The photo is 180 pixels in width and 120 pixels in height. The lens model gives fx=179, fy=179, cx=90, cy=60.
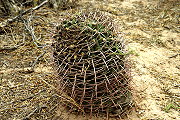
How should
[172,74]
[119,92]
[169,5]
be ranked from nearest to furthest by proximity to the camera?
[119,92], [172,74], [169,5]

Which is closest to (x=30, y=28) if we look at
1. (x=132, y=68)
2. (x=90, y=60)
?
(x=132, y=68)

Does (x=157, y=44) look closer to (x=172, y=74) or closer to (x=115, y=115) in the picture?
(x=172, y=74)

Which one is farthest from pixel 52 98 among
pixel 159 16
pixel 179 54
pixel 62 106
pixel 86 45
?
pixel 159 16

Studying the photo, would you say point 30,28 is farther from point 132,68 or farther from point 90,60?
point 90,60

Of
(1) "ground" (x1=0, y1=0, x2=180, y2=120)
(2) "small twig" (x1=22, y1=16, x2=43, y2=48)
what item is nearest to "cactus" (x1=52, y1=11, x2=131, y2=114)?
(1) "ground" (x1=0, y1=0, x2=180, y2=120)

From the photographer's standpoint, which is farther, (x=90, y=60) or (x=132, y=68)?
(x=132, y=68)

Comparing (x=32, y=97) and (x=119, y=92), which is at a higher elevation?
(x=119, y=92)

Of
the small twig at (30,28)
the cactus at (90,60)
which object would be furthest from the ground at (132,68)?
the cactus at (90,60)
